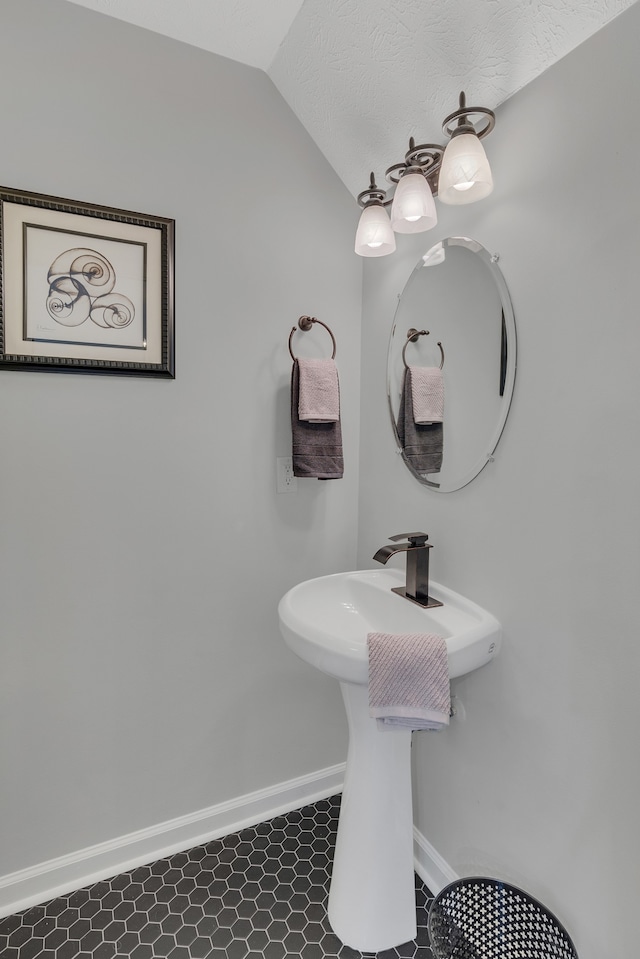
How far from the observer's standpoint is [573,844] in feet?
3.68

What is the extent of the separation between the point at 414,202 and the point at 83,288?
0.93 m

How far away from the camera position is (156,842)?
1690 millimetres

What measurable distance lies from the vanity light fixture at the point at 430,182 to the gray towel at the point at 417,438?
420 millimetres

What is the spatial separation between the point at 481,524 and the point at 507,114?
1.00 m

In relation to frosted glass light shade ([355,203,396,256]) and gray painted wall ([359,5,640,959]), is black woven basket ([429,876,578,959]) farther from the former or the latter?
frosted glass light shade ([355,203,396,256])

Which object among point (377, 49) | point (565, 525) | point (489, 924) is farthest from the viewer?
point (377, 49)

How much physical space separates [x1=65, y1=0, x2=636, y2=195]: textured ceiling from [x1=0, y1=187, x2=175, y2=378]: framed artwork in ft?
1.89

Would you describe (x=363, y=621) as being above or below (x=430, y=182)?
below

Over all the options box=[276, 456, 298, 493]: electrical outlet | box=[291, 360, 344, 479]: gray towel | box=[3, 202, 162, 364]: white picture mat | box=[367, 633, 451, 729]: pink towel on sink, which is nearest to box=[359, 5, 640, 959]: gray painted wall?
box=[367, 633, 451, 729]: pink towel on sink

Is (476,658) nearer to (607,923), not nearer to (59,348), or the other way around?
(607,923)

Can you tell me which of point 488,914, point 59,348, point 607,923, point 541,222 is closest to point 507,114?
point 541,222

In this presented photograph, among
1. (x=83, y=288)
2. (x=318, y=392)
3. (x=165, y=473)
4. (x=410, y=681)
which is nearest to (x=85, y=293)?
(x=83, y=288)

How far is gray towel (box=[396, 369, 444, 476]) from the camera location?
1.55 metres

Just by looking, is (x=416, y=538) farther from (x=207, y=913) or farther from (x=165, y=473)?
(x=207, y=913)
